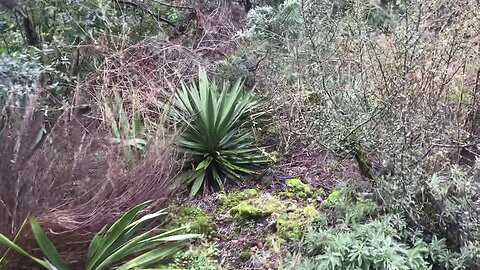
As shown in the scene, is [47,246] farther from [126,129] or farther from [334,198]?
[334,198]

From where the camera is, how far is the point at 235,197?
466 centimetres

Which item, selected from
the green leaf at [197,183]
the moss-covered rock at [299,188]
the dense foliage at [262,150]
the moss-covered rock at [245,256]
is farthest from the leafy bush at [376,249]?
the green leaf at [197,183]

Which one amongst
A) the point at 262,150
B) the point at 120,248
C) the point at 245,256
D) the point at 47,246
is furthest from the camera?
the point at 262,150

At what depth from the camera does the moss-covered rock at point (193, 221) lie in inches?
163

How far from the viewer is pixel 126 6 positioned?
6.85 meters

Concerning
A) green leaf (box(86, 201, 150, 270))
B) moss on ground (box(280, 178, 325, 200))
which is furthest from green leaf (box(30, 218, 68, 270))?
moss on ground (box(280, 178, 325, 200))

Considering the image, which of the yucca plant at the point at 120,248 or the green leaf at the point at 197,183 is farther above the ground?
the yucca plant at the point at 120,248

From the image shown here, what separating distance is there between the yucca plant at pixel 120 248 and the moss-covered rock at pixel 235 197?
1083 mm

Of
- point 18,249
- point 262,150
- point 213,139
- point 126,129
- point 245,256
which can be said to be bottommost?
point 245,256

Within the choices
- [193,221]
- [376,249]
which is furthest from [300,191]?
[376,249]

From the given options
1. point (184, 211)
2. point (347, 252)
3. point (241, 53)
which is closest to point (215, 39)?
point (241, 53)

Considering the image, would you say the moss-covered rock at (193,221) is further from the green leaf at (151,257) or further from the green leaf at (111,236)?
the green leaf at (111,236)

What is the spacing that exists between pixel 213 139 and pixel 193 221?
3.50ft

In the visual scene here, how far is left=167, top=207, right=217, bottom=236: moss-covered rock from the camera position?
163 inches
